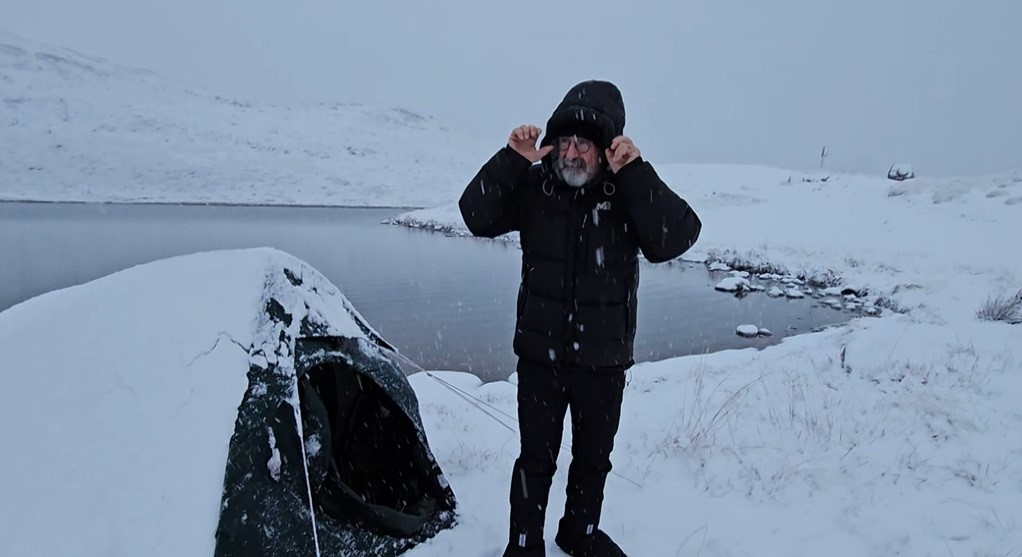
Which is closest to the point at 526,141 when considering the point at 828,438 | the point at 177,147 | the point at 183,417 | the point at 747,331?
the point at 183,417

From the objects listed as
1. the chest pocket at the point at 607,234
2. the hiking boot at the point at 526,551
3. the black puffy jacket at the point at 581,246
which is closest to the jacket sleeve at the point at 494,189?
the black puffy jacket at the point at 581,246

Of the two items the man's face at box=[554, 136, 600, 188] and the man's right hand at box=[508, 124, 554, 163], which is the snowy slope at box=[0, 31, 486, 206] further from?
the man's face at box=[554, 136, 600, 188]

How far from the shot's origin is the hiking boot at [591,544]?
2.73 metres

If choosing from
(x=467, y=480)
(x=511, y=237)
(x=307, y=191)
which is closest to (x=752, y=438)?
(x=467, y=480)

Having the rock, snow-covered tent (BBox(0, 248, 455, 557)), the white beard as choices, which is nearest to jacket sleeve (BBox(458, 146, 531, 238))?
the white beard

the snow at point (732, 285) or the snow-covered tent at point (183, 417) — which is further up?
the snow-covered tent at point (183, 417)

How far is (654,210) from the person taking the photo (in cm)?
229

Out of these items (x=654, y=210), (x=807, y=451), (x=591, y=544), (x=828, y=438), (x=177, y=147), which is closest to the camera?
(x=654, y=210)

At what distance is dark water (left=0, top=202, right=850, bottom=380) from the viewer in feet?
33.9

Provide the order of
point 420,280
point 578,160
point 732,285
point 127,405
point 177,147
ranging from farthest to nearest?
1. point 177,147
2. point 420,280
3. point 732,285
4. point 578,160
5. point 127,405

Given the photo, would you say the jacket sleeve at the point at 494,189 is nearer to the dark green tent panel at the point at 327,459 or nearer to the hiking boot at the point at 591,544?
the dark green tent panel at the point at 327,459

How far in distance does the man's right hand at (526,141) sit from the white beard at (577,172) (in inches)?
6.1

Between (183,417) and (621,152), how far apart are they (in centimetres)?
204

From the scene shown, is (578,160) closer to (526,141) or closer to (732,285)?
(526,141)
